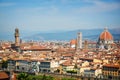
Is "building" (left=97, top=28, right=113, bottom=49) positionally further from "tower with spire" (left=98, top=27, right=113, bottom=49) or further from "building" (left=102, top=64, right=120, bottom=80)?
"building" (left=102, top=64, right=120, bottom=80)

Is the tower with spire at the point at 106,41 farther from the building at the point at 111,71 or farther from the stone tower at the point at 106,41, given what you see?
the building at the point at 111,71

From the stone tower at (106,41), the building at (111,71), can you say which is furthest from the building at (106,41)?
the building at (111,71)

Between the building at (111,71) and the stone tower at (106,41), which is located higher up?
the stone tower at (106,41)

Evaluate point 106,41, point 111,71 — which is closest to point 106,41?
point 106,41

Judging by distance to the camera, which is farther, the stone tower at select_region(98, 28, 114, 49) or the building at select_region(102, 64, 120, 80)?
the stone tower at select_region(98, 28, 114, 49)

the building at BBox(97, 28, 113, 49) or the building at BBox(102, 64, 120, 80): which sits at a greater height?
the building at BBox(97, 28, 113, 49)

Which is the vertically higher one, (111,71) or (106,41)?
(106,41)

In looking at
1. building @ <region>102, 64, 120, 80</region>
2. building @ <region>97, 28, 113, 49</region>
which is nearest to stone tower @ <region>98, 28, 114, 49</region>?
building @ <region>97, 28, 113, 49</region>

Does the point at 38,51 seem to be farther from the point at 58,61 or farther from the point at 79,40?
the point at 58,61

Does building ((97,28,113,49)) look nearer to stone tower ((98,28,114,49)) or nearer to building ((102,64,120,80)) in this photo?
stone tower ((98,28,114,49))

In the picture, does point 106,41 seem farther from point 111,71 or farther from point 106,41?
point 111,71

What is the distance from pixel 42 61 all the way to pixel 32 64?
119 centimetres

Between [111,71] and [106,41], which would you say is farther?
[106,41]

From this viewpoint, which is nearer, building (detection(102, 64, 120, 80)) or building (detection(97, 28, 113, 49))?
building (detection(102, 64, 120, 80))
